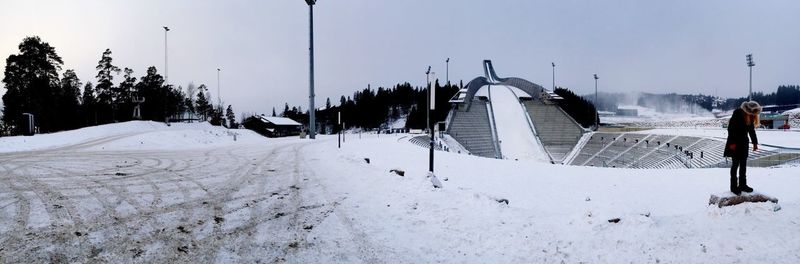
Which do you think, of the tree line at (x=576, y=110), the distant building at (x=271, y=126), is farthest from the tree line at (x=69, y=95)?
the tree line at (x=576, y=110)

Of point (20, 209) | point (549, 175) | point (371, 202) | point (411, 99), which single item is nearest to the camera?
point (20, 209)

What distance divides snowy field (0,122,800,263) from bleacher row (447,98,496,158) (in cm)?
4240

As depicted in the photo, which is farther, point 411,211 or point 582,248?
point 411,211

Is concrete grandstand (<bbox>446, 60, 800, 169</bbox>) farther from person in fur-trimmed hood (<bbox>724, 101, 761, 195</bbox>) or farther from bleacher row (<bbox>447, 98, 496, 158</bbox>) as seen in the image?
person in fur-trimmed hood (<bbox>724, 101, 761, 195</bbox>)

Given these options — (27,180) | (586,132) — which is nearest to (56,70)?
(27,180)

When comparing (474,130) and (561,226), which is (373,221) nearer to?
(561,226)

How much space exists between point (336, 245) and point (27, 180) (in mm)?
9918

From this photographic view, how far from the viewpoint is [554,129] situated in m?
63.3

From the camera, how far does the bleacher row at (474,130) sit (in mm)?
53750

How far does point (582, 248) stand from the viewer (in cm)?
516

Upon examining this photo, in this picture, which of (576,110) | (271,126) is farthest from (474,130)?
(576,110)

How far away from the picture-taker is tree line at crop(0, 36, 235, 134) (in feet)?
146

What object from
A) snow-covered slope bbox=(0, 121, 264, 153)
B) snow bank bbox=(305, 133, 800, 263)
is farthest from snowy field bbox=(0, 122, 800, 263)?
snow-covered slope bbox=(0, 121, 264, 153)

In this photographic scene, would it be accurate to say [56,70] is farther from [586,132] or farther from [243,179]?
[586,132]
